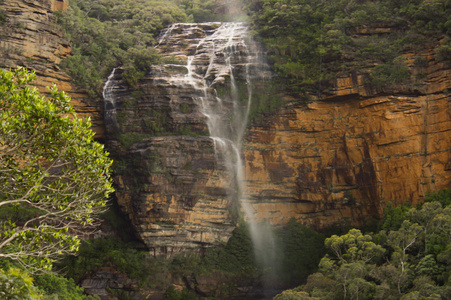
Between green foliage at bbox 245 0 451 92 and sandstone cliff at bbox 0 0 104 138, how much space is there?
15613mm

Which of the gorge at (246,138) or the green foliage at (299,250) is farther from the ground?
the gorge at (246,138)

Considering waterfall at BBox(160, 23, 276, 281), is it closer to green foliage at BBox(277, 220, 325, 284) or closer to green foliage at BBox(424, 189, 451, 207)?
green foliage at BBox(277, 220, 325, 284)

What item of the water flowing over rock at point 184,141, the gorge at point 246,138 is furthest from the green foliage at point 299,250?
the water flowing over rock at point 184,141

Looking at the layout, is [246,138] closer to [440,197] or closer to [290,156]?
[290,156]

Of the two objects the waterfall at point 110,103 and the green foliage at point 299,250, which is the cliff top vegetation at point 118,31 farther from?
the green foliage at point 299,250

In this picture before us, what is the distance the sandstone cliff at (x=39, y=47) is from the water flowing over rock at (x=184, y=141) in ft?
6.71

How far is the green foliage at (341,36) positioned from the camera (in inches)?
1225

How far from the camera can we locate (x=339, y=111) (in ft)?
107

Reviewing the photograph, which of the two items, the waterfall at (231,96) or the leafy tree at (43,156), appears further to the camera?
the waterfall at (231,96)

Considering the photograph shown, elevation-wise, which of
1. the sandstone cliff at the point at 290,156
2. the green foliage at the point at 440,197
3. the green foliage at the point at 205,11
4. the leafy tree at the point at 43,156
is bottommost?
A: the leafy tree at the point at 43,156

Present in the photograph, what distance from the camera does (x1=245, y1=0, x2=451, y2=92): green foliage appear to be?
3112 centimetres

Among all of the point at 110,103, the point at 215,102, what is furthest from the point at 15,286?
the point at 215,102

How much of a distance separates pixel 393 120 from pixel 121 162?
19.4 meters

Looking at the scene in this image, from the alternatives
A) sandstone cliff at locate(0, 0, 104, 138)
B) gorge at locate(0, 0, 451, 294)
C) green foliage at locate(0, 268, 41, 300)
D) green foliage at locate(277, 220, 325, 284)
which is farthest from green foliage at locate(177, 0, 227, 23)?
green foliage at locate(0, 268, 41, 300)
